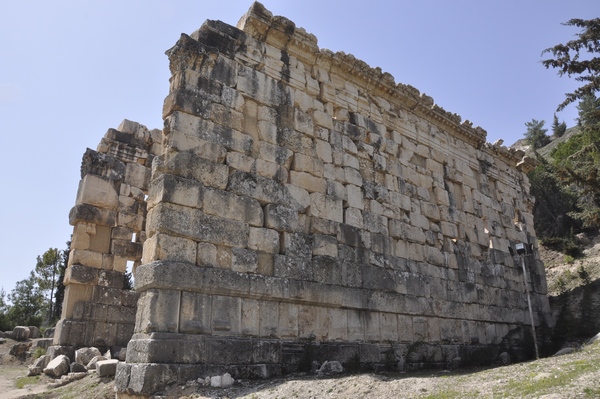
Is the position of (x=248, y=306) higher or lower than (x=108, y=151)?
lower

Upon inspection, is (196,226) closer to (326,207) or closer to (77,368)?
(326,207)

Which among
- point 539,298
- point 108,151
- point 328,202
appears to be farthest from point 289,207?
point 539,298

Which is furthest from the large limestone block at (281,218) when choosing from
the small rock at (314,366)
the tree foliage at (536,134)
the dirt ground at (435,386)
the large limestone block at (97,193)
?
the tree foliage at (536,134)

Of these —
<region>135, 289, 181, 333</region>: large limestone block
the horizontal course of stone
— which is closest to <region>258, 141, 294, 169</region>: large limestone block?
the horizontal course of stone

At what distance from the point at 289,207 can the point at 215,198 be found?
137 centimetres

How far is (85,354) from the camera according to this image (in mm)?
10172

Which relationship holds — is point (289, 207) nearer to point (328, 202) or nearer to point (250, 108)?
point (328, 202)

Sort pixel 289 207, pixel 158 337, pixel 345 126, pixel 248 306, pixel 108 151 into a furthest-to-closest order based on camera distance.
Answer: pixel 108 151
pixel 345 126
pixel 289 207
pixel 248 306
pixel 158 337

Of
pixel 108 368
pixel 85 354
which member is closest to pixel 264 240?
pixel 108 368

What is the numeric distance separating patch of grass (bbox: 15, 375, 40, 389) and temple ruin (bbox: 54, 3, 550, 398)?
2.67ft

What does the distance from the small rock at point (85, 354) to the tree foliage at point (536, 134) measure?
51094 mm

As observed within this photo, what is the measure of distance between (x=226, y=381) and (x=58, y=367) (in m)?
5.68

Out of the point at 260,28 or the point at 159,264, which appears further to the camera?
the point at 260,28

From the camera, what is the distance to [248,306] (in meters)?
6.79
